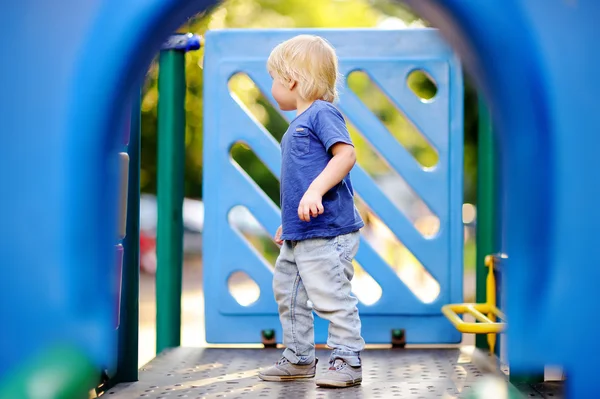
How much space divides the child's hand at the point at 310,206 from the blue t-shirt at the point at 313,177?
18cm

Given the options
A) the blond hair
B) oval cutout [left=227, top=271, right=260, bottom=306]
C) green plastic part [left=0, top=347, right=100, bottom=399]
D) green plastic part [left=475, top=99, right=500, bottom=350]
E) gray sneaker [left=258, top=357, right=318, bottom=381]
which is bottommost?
oval cutout [left=227, top=271, right=260, bottom=306]

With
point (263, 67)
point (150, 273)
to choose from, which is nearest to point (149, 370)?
point (263, 67)

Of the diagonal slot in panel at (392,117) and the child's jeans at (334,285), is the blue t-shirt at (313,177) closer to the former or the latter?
the child's jeans at (334,285)

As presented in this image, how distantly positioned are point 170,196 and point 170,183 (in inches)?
2.3

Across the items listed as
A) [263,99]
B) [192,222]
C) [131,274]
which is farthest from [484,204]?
[192,222]

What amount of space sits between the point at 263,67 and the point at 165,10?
1892 millimetres

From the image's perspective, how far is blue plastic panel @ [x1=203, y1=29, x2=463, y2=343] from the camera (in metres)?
3.40

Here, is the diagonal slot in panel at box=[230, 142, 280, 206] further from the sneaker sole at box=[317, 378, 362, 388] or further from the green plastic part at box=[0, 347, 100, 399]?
the green plastic part at box=[0, 347, 100, 399]

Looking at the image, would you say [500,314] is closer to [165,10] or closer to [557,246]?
[557,246]

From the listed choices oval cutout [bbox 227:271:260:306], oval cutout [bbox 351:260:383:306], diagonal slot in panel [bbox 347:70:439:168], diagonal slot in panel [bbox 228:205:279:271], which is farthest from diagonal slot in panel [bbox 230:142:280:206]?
Answer: oval cutout [bbox 351:260:383:306]

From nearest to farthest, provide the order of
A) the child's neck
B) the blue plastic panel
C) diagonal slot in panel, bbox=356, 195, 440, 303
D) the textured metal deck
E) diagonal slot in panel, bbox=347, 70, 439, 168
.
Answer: the textured metal deck → the child's neck → the blue plastic panel → diagonal slot in panel, bbox=356, 195, 440, 303 → diagonal slot in panel, bbox=347, 70, 439, 168

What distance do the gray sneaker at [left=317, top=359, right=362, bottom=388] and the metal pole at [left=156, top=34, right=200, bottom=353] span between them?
119 cm

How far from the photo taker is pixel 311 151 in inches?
99.6

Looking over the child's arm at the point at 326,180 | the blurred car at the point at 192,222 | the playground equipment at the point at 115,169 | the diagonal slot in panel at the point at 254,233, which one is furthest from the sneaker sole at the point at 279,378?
the diagonal slot in panel at the point at 254,233
